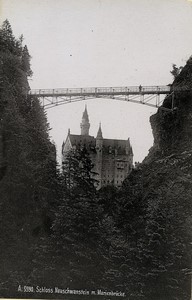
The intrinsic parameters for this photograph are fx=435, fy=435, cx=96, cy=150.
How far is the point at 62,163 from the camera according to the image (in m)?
7.26

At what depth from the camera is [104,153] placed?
734 cm

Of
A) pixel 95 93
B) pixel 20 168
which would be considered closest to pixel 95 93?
pixel 95 93

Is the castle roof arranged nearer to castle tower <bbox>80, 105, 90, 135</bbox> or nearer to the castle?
the castle

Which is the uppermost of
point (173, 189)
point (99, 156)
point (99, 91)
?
point (99, 91)

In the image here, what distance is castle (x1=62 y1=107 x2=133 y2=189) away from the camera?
685cm

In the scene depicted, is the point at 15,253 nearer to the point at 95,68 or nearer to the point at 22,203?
the point at 22,203

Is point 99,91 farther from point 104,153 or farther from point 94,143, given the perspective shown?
point 104,153

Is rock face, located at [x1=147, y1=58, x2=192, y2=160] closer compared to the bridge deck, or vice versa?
the bridge deck

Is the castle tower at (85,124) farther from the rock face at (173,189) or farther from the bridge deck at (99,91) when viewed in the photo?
the rock face at (173,189)

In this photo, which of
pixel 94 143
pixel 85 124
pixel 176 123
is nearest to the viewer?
pixel 85 124

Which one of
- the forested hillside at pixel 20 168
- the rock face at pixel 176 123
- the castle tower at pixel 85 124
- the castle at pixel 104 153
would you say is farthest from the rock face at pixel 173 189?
the forested hillside at pixel 20 168

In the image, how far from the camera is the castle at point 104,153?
270 inches

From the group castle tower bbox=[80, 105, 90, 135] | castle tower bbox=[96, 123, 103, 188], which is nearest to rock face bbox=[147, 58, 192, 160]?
castle tower bbox=[96, 123, 103, 188]

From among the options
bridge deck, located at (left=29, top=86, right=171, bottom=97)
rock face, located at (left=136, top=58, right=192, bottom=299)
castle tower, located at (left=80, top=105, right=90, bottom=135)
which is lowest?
rock face, located at (left=136, top=58, right=192, bottom=299)
